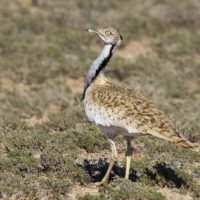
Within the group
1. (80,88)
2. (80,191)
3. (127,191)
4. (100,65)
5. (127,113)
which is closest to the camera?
(127,113)

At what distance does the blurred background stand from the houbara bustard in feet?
1.79

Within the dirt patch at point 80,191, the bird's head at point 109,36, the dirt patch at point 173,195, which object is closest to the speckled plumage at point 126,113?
the bird's head at point 109,36

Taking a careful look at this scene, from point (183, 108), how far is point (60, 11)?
600cm

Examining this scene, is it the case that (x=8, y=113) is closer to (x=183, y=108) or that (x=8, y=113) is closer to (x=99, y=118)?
(x=183, y=108)

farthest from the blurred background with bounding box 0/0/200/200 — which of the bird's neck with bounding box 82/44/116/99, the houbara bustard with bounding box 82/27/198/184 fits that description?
the bird's neck with bounding box 82/44/116/99

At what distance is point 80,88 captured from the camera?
11656mm

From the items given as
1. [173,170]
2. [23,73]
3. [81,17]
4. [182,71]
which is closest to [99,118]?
[173,170]

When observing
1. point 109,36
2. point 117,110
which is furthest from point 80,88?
point 117,110

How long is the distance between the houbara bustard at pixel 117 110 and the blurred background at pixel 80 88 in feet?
1.79

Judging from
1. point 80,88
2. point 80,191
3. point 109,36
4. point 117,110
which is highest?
point 109,36

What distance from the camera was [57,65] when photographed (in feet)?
40.3

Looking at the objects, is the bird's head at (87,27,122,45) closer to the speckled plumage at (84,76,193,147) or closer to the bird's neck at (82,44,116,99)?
the bird's neck at (82,44,116,99)

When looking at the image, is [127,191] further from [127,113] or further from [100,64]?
[100,64]

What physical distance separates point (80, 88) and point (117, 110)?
5.26m
